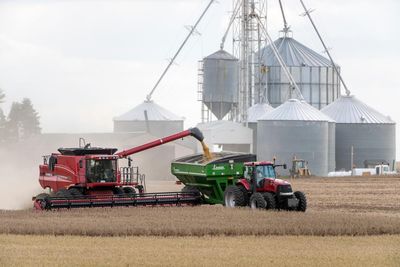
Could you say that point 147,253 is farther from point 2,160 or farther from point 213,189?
point 2,160

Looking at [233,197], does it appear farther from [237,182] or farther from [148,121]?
[148,121]

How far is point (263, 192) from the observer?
4353cm

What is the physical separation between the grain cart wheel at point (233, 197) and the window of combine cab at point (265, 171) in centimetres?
111

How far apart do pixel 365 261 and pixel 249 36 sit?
246 feet

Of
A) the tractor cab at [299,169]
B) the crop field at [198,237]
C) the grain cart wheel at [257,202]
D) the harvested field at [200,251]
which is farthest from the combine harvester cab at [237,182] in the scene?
the tractor cab at [299,169]

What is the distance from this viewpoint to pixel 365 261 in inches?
1070

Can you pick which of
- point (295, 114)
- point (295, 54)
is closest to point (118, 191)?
point (295, 114)

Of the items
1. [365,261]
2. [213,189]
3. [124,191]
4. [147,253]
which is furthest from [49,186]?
[365,261]

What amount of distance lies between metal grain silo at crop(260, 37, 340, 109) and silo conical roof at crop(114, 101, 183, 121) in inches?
427

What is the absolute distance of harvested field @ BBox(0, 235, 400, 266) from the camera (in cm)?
2664

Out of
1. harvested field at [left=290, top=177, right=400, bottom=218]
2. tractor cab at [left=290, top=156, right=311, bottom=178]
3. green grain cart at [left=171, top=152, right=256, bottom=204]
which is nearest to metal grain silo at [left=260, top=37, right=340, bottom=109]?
tractor cab at [left=290, top=156, right=311, bottom=178]

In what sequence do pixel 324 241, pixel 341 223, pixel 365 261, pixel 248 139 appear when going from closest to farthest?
1. pixel 365 261
2. pixel 324 241
3. pixel 341 223
4. pixel 248 139

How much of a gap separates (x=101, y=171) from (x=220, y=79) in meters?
62.2

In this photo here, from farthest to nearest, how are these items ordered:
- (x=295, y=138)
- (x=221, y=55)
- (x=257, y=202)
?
(x=221, y=55) < (x=295, y=138) < (x=257, y=202)
